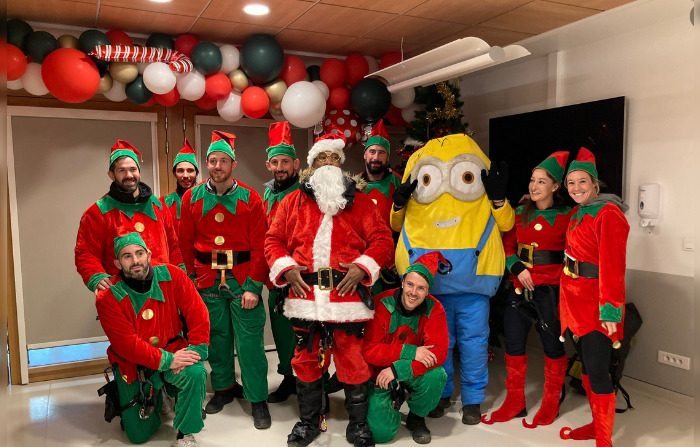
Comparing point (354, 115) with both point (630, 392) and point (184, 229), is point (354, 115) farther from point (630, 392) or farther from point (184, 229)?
point (630, 392)

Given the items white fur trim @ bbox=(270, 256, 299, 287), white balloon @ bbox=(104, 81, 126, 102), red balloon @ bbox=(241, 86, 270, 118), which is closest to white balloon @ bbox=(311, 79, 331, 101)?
red balloon @ bbox=(241, 86, 270, 118)

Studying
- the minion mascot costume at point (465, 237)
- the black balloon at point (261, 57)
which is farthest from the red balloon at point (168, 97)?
the minion mascot costume at point (465, 237)

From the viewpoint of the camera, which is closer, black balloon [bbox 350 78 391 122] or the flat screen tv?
the flat screen tv

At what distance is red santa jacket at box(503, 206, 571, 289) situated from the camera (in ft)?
10.4

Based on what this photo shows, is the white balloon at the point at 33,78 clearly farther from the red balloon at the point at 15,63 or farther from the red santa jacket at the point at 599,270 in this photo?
the red santa jacket at the point at 599,270

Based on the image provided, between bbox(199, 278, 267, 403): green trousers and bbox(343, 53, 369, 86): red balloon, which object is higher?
bbox(343, 53, 369, 86): red balloon

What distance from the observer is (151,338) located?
288 cm

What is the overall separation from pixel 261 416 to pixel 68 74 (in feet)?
7.66

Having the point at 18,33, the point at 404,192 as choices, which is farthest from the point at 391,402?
the point at 18,33

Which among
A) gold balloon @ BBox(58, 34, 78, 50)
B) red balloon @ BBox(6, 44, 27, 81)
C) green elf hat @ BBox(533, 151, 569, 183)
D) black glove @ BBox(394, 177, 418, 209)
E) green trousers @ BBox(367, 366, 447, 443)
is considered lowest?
green trousers @ BBox(367, 366, 447, 443)

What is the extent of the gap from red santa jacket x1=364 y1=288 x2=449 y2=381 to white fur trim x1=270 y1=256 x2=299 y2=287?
52 centimetres

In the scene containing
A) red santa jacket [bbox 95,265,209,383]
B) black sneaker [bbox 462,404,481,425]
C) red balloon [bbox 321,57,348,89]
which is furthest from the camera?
red balloon [bbox 321,57,348,89]

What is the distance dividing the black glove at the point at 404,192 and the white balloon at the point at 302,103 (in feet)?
3.36

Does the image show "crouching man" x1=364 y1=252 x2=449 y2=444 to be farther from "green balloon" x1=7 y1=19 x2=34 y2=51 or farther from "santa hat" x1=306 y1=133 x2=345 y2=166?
"green balloon" x1=7 y1=19 x2=34 y2=51
